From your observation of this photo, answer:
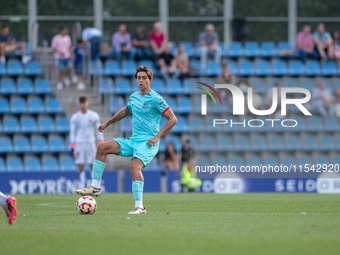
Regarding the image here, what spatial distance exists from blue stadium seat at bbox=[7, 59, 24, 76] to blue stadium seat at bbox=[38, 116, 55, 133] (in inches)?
85.6

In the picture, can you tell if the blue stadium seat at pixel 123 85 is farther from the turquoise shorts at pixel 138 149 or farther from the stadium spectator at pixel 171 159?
the turquoise shorts at pixel 138 149

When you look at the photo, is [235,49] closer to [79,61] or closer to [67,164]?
[79,61]

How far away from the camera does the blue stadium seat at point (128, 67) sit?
69.8 feet

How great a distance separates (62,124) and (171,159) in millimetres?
4016

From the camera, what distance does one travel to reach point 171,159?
59.8 feet

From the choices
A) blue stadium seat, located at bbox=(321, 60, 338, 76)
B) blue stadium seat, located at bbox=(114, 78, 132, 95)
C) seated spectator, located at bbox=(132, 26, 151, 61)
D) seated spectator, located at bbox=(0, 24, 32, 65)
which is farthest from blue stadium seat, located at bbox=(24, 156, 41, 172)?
blue stadium seat, located at bbox=(321, 60, 338, 76)

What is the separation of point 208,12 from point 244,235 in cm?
1930

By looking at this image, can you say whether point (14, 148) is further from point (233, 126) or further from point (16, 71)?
point (233, 126)

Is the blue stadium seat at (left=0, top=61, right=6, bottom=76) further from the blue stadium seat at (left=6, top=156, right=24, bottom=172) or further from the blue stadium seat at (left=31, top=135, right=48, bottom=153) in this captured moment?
the blue stadium seat at (left=6, top=156, right=24, bottom=172)

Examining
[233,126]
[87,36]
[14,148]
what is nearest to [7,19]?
[87,36]

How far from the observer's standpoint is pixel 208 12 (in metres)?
24.3

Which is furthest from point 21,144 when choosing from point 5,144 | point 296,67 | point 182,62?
point 296,67

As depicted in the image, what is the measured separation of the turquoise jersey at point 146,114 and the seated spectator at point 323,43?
15.5 m

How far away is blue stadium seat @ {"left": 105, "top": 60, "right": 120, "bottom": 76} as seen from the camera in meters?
21.2
